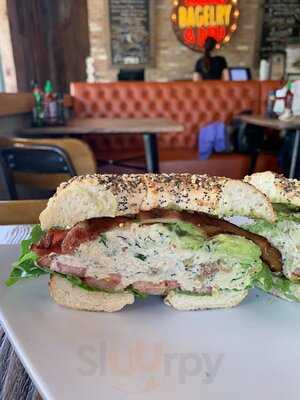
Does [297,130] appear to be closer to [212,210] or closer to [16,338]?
[212,210]

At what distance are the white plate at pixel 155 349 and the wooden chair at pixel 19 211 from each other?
1.95 ft

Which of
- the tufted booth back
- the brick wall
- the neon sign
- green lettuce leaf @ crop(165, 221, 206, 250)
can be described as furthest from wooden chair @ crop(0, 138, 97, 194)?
the neon sign

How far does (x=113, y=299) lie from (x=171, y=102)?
448 cm

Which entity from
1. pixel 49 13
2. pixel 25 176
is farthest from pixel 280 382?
pixel 49 13

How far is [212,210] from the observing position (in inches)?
28.2

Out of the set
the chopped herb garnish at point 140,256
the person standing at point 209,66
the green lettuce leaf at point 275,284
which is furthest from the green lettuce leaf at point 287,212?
the person standing at point 209,66

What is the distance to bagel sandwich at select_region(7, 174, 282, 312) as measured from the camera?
713 mm

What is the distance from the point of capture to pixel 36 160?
7.07 ft

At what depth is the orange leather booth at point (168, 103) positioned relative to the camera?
4.81 m

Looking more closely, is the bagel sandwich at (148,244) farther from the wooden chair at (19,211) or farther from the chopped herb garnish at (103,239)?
the wooden chair at (19,211)

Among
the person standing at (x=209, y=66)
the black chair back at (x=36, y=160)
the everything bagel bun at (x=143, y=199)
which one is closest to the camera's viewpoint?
A: the everything bagel bun at (x=143, y=199)

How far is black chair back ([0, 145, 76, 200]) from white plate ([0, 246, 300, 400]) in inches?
55.7

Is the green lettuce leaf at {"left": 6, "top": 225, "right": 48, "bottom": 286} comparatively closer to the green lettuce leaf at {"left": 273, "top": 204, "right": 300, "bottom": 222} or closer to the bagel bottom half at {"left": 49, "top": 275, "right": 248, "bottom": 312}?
the bagel bottom half at {"left": 49, "top": 275, "right": 248, "bottom": 312}

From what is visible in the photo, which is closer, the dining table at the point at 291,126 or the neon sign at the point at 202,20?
the dining table at the point at 291,126
